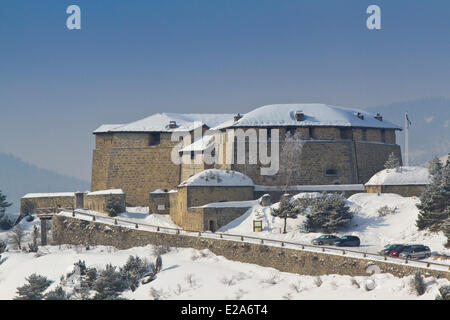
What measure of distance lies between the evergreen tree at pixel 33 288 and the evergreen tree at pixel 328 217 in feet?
59.6

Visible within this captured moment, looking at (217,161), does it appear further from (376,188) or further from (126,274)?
(126,274)

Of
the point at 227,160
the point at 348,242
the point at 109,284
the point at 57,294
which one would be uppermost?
the point at 227,160

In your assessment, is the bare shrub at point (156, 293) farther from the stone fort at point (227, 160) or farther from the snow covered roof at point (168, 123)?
the snow covered roof at point (168, 123)

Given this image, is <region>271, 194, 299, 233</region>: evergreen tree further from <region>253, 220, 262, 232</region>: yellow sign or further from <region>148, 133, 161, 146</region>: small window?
<region>148, 133, 161, 146</region>: small window

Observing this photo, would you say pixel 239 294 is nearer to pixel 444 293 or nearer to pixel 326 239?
pixel 326 239

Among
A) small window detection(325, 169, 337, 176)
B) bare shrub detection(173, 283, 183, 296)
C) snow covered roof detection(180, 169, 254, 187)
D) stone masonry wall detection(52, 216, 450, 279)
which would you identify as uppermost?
small window detection(325, 169, 337, 176)

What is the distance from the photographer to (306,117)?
69500 millimetres

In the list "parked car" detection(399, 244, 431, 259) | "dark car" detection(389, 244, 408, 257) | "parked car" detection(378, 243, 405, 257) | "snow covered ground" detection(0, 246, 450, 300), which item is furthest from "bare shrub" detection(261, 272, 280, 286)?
"parked car" detection(399, 244, 431, 259)

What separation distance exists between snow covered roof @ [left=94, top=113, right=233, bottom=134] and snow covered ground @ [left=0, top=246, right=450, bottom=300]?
1982 cm

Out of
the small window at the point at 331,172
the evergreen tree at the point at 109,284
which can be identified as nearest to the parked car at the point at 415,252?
the evergreen tree at the point at 109,284

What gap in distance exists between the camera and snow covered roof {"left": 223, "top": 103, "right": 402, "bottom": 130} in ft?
224

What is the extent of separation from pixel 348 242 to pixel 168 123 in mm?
32049

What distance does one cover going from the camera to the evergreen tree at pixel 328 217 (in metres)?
53.7

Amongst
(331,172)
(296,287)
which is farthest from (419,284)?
(331,172)
